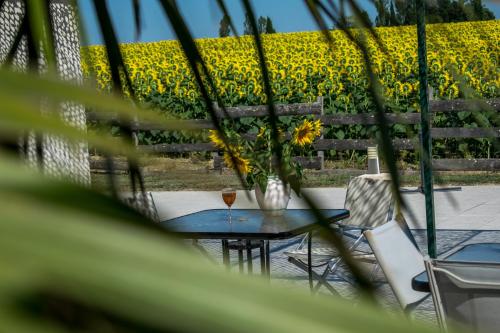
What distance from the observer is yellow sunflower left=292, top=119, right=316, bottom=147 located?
5.25 m

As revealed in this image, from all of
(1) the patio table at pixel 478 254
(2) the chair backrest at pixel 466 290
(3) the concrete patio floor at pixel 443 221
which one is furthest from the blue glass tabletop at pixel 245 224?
(2) the chair backrest at pixel 466 290

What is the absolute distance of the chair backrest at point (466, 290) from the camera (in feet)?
9.30

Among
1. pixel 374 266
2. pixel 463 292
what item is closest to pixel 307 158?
pixel 374 266

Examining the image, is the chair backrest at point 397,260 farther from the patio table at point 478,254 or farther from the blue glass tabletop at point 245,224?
the blue glass tabletop at point 245,224

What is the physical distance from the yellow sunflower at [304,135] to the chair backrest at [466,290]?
2325mm

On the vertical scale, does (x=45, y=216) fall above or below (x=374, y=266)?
above

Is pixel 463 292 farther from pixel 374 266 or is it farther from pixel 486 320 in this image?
pixel 374 266

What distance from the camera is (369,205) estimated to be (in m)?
5.75

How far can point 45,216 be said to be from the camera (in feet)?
0.38

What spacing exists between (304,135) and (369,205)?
0.78 meters

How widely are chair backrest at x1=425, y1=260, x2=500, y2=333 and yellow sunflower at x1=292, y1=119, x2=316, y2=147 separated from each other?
7.63ft

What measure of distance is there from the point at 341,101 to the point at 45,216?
55.8 ft

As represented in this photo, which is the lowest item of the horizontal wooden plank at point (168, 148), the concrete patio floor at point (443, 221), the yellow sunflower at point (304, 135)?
the concrete patio floor at point (443, 221)

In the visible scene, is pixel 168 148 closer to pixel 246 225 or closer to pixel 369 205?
pixel 246 225
